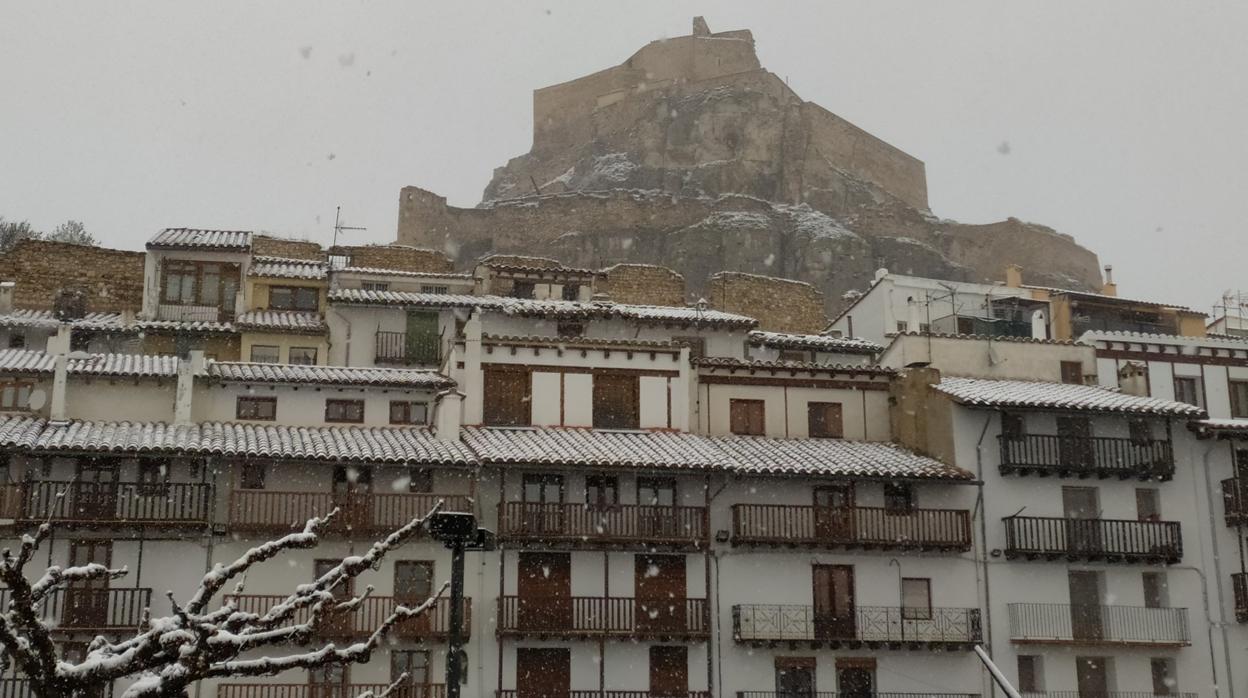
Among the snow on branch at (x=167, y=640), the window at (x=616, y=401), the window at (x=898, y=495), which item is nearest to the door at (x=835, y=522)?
the window at (x=898, y=495)

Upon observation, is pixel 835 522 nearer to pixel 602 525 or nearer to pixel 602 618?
pixel 602 525

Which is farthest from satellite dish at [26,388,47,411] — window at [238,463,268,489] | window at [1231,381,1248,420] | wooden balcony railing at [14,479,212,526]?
window at [1231,381,1248,420]

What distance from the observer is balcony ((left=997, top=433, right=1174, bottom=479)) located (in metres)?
36.6

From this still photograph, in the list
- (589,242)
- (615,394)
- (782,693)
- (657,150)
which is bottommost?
(782,693)

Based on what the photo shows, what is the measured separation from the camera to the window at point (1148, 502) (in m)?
37.5

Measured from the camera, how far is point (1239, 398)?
4638 centimetres

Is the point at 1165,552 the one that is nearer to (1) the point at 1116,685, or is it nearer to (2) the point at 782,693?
(1) the point at 1116,685

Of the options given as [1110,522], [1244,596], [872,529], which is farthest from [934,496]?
[1244,596]

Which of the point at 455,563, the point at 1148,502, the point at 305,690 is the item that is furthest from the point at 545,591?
the point at 455,563

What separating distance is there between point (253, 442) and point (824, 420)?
52.0ft

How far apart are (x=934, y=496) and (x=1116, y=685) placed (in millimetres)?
6674

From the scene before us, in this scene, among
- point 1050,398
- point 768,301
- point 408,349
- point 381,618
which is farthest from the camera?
point 768,301

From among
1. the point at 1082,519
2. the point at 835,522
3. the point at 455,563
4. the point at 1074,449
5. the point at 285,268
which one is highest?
the point at 285,268

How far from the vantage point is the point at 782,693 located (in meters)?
33.2
